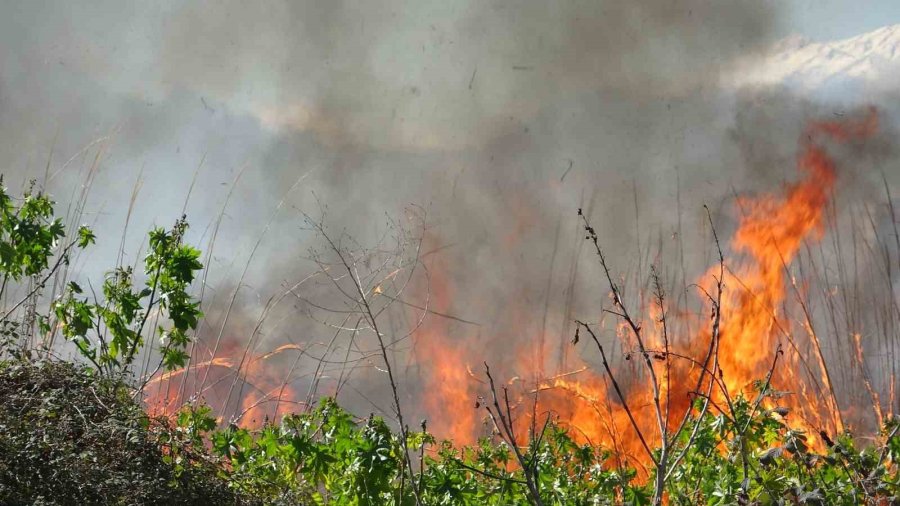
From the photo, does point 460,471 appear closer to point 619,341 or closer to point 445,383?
point 445,383

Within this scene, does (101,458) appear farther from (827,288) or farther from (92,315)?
(827,288)

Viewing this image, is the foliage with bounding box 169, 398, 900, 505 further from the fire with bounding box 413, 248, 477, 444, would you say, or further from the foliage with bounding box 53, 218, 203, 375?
the fire with bounding box 413, 248, 477, 444

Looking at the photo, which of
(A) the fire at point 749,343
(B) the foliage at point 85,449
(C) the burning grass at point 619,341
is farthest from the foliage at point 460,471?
(A) the fire at point 749,343

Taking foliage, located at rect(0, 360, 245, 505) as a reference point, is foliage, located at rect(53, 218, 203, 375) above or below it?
above

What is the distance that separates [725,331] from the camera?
685 cm

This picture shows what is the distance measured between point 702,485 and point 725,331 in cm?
342

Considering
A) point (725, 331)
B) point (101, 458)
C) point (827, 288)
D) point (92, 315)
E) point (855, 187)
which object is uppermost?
point (855, 187)

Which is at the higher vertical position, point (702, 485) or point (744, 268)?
point (744, 268)

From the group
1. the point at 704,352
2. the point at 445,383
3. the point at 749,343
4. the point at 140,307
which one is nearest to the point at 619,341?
the point at 704,352

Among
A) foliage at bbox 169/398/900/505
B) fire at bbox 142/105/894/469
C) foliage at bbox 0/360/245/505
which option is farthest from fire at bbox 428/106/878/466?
foliage at bbox 0/360/245/505

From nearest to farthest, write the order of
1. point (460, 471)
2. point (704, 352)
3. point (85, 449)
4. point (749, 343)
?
point (85, 449)
point (460, 471)
point (749, 343)
point (704, 352)

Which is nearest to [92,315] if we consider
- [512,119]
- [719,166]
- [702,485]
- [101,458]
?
[101,458]

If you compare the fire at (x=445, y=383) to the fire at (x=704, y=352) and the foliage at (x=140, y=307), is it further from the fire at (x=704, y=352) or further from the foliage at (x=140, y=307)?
the foliage at (x=140, y=307)

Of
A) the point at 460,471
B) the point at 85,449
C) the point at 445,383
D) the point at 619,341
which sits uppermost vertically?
the point at 619,341
